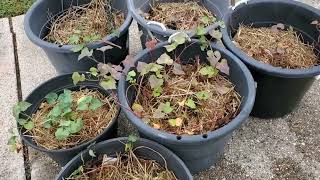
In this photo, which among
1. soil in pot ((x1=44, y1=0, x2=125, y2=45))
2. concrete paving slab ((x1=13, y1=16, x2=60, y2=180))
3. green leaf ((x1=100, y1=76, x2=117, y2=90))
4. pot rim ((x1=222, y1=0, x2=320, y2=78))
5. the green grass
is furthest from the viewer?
the green grass

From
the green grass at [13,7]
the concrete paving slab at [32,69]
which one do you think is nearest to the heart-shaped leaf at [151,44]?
the concrete paving slab at [32,69]

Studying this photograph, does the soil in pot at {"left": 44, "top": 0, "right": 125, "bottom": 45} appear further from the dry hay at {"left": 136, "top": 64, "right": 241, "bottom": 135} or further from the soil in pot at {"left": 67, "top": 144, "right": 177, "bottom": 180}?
the soil in pot at {"left": 67, "top": 144, "right": 177, "bottom": 180}

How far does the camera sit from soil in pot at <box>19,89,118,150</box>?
156 cm

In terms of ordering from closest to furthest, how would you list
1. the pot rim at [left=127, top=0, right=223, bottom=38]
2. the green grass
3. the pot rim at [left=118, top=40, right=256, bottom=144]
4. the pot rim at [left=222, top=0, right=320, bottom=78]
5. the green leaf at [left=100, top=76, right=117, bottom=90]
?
the pot rim at [left=118, top=40, right=256, bottom=144], the green leaf at [left=100, top=76, right=117, bottom=90], the pot rim at [left=222, top=0, right=320, bottom=78], the pot rim at [left=127, top=0, right=223, bottom=38], the green grass

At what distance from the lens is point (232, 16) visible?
6.25 feet

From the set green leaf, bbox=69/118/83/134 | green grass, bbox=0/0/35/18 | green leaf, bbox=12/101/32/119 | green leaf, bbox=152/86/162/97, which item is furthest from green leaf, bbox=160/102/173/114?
green grass, bbox=0/0/35/18

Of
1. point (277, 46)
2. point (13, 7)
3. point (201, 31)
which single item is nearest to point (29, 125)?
point (201, 31)

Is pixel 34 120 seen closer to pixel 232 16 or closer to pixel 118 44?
pixel 118 44

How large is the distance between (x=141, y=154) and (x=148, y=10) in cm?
84

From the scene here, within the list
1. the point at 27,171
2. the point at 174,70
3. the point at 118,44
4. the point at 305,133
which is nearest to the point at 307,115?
the point at 305,133

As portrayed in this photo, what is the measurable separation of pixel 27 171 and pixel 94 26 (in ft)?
2.80

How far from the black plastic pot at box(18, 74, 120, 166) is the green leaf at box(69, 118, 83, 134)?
0.07 metres

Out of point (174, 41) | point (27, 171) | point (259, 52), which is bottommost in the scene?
point (27, 171)

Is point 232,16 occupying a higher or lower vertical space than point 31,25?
lower
